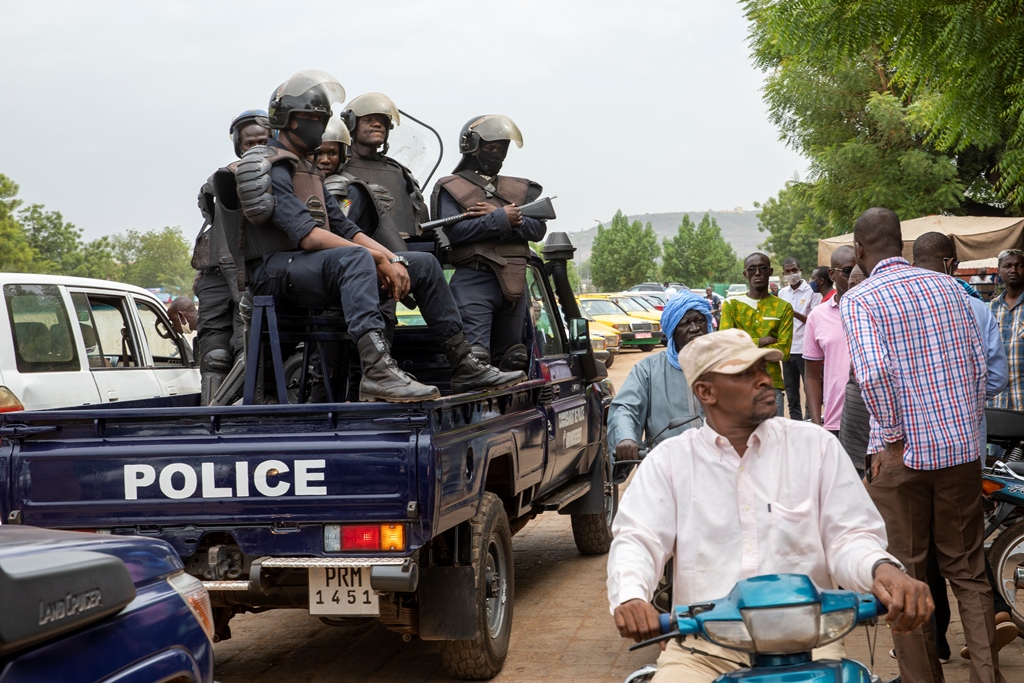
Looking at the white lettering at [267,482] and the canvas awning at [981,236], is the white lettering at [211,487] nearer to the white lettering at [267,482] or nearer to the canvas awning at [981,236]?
the white lettering at [267,482]

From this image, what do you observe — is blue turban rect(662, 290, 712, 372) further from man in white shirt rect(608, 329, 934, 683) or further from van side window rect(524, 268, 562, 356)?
man in white shirt rect(608, 329, 934, 683)

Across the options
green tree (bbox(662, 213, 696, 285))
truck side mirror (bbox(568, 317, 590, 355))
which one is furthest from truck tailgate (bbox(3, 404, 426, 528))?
green tree (bbox(662, 213, 696, 285))

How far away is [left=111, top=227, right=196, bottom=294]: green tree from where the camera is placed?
83.6 meters

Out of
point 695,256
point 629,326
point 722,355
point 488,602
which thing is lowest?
point 695,256

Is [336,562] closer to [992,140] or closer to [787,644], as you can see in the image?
[787,644]

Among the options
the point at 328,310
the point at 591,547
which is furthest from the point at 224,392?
the point at 591,547

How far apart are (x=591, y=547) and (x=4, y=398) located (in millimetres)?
4022

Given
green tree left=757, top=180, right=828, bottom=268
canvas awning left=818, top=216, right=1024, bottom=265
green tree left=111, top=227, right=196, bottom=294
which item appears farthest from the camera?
green tree left=757, top=180, right=828, bottom=268

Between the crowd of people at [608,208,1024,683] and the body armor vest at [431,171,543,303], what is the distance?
161cm

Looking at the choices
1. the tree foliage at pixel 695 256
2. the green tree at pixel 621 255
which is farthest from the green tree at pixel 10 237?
the tree foliage at pixel 695 256

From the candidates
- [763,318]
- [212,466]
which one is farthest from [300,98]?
[763,318]

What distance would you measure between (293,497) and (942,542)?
2.54 meters

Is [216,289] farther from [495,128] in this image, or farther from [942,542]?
[942,542]

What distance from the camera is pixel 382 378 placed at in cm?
525
